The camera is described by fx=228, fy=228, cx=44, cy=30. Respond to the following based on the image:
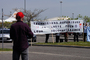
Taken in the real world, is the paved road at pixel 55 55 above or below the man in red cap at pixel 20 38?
below

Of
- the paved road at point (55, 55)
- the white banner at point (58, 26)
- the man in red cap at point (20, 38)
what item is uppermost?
the white banner at point (58, 26)

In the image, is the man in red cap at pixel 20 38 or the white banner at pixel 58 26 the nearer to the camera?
the man in red cap at pixel 20 38

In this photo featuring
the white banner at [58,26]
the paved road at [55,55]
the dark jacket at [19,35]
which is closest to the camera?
the dark jacket at [19,35]

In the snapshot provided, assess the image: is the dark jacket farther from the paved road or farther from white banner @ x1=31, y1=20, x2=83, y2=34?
white banner @ x1=31, y1=20, x2=83, y2=34

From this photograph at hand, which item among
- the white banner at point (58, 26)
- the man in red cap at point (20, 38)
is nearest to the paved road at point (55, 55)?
the man in red cap at point (20, 38)

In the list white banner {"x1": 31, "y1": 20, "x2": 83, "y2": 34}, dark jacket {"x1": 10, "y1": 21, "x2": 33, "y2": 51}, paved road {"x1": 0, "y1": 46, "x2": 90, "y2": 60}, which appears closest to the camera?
dark jacket {"x1": 10, "y1": 21, "x2": 33, "y2": 51}

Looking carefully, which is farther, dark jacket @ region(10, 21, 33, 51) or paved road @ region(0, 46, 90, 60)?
paved road @ region(0, 46, 90, 60)

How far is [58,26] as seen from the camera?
1950 centimetres

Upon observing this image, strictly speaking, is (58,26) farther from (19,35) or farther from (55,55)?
(19,35)

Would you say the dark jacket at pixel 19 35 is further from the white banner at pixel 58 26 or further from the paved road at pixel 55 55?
the white banner at pixel 58 26

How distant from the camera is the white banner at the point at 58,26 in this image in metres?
19.2

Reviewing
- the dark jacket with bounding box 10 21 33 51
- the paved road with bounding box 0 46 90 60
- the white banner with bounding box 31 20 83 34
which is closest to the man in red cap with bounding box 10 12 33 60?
the dark jacket with bounding box 10 21 33 51

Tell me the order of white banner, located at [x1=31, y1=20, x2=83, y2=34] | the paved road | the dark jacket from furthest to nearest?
1. white banner, located at [x1=31, y1=20, x2=83, y2=34]
2. the paved road
3. the dark jacket

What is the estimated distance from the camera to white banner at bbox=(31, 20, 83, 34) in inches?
757
